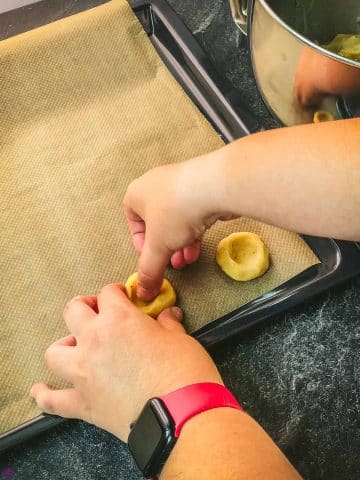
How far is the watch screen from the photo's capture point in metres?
0.49

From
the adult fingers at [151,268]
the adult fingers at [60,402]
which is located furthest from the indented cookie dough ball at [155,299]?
the adult fingers at [60,402]

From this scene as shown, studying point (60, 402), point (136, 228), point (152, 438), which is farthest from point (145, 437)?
point (136, 228)

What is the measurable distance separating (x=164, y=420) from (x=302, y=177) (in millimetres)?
240

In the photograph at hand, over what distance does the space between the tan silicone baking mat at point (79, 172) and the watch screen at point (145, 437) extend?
0.16 m

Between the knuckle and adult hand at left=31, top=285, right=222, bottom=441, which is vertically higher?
adult hand at left=31, top=285, right=222, bottom=441

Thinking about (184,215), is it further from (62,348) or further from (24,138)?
(24,138)

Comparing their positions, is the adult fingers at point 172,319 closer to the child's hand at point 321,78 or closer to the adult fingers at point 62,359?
the adult fingers at point 62,359

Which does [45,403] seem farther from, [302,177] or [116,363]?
[302,177]

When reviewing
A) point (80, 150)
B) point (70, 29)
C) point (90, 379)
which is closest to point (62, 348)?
point (90, 379)

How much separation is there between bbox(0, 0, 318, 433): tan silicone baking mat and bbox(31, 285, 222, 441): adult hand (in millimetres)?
57

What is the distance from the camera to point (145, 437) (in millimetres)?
498

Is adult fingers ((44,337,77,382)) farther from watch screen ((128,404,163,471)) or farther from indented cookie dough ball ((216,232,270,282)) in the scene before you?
indented cookie dough ball ((216,232,270,282))

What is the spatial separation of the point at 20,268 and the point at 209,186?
331mm

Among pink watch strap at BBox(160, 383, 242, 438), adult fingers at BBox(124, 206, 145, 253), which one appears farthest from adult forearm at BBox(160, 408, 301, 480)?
adult fingers at BBox(124, 206, 145, 253)
